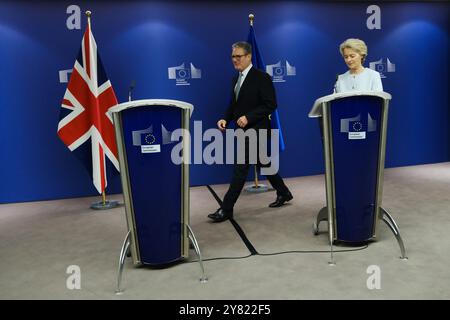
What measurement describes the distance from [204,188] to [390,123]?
2.72 meters

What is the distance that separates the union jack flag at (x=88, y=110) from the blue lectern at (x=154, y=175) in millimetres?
2094

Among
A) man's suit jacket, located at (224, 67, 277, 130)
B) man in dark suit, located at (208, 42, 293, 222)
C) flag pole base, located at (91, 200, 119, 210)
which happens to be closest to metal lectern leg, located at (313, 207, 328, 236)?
man in dark suit, located at (208, 42, 293, 222)

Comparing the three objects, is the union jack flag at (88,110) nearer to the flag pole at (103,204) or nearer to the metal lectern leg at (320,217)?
the flag pole at (103,204)

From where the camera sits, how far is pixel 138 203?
9.30ft

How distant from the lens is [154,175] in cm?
280

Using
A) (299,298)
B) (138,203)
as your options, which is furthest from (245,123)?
(299,298)

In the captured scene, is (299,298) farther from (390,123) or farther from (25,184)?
(390,123)

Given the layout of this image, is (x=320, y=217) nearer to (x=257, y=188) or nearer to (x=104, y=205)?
(x=257, y=188)

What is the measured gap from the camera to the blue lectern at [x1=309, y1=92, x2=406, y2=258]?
3.03 m

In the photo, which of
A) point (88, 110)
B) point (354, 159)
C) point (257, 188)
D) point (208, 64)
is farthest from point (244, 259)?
point (208, 64)

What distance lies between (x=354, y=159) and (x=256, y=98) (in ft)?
4.02

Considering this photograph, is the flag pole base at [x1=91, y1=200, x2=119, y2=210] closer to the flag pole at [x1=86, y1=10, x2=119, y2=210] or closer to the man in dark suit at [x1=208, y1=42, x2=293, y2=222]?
the flag pole at [x1=86, y1=10, x2=119, y2=210]

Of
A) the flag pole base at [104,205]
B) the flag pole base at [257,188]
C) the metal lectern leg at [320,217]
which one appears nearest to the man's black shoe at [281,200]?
the flag pole base at [257,188]

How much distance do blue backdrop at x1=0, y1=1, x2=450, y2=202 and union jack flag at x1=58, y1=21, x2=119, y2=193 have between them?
0.61 m
